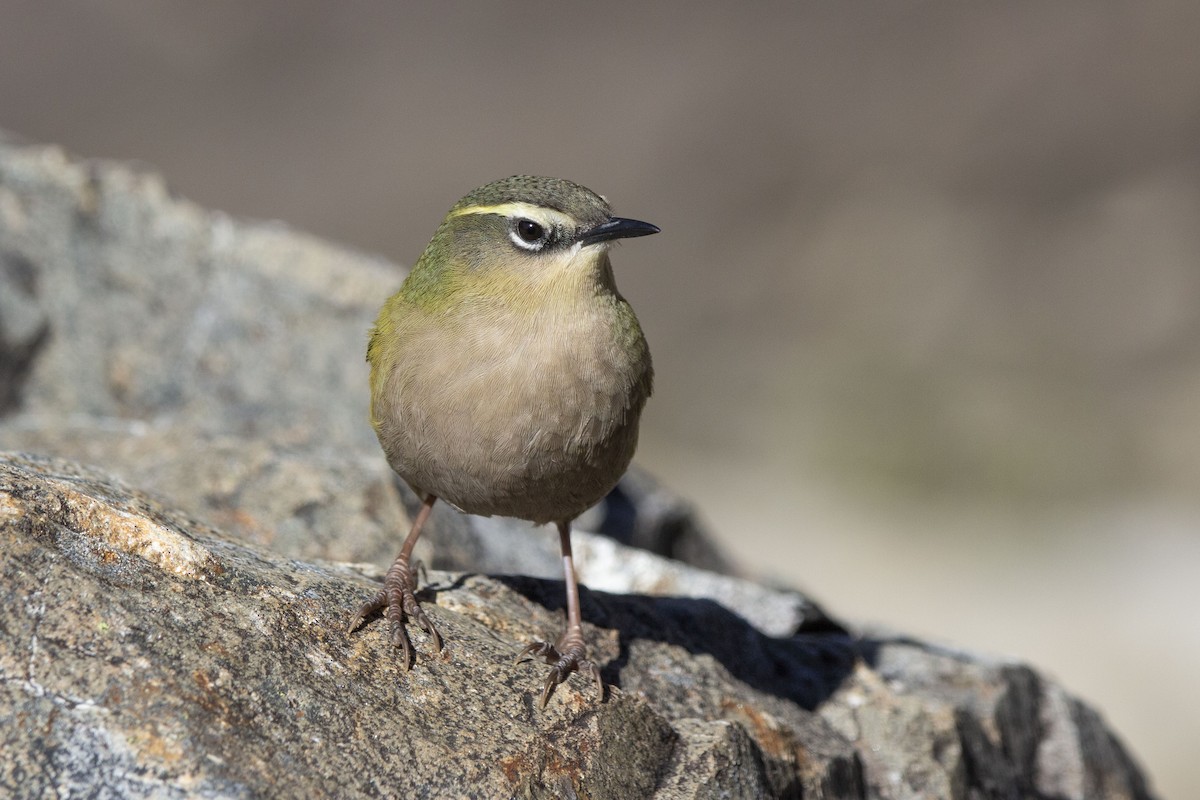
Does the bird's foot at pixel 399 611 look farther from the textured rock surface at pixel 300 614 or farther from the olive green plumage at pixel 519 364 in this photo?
the olive green plumage at pixel 519 364

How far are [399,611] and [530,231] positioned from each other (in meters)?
1.66

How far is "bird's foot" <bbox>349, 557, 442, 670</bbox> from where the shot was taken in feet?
14.3

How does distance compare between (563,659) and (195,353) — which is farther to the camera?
(195,353)

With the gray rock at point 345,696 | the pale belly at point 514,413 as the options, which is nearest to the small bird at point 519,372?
the pale belly at point 514,413

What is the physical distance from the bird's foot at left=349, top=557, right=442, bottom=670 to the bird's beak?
1.58 meters

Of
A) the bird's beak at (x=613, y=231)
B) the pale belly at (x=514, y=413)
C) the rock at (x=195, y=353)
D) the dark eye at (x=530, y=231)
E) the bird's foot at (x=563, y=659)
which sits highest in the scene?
Result: the bird's beak at (x=613, y=231)

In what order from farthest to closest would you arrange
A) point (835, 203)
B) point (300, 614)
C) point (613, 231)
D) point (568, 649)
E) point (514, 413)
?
point (835, 203) → point (568, 649) → point (613, 231) → point (514, 413) → point (300, 614)

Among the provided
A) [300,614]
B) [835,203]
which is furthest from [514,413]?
[835,203]

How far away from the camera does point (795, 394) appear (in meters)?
17.7

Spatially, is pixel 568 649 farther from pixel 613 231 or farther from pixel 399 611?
pixel 613 231

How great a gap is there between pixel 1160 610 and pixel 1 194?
39.4ft

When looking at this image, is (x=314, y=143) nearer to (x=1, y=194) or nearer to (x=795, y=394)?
(x=795, y=394)

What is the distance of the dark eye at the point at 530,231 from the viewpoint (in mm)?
4969

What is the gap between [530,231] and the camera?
498cm
